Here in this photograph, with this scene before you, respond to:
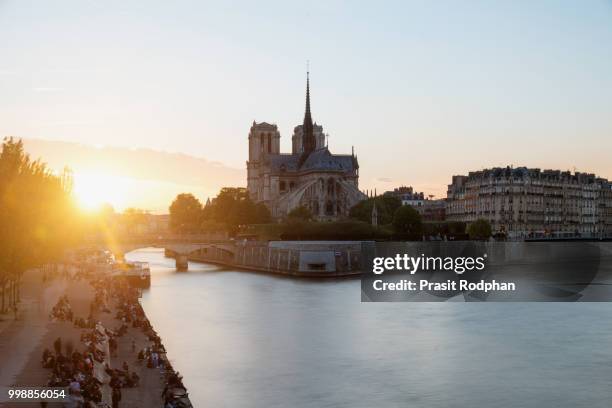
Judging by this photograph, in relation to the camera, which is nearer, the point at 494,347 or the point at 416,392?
the point at 416,392

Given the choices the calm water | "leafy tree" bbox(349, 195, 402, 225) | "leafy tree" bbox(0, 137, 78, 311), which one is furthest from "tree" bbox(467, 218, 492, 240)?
"leafy tree" bbox(0, 137, 78, 311)

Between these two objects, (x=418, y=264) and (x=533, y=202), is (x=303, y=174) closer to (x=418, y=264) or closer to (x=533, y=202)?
(x=533, y=202)

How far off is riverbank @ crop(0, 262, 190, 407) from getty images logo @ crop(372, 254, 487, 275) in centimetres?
3418

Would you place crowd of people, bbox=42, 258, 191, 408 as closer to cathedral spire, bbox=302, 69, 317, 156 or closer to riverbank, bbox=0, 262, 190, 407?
riverbank, bbox=0, 262, 190, 407

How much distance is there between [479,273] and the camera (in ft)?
238

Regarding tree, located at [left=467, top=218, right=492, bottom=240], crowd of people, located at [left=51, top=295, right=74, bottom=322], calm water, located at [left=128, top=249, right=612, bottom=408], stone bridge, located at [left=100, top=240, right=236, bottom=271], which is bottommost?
calm water, located at [left=128, top=249, right=612, bottom=408]

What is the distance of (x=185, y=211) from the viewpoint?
125m

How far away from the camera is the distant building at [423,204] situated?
143375 mm

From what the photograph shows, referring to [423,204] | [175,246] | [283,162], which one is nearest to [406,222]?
[175,246]

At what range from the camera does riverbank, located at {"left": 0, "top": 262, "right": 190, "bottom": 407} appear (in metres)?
19.3

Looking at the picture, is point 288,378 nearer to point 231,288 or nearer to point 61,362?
point 61,362

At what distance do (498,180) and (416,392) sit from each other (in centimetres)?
9687

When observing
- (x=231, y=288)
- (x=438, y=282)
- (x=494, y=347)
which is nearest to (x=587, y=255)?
(x=438, y=282)

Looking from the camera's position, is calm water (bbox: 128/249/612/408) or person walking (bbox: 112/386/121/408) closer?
person walking (bbox: 112/386/121/408)
